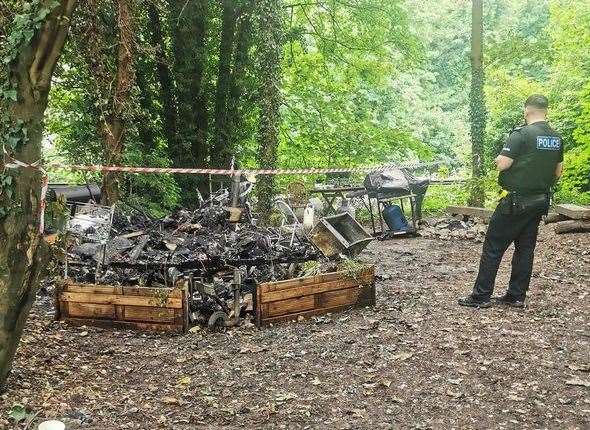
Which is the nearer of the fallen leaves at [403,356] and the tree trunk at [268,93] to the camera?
the fallen leaves at [403,356]

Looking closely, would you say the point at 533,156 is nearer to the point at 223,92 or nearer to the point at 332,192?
the point at 332,192

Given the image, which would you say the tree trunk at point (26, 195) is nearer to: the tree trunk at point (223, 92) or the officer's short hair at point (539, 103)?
the officer's short hair at point (539, 103)

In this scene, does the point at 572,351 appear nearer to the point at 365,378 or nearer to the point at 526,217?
the point at 526,217

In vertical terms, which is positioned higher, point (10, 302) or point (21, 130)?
point (21, 130)

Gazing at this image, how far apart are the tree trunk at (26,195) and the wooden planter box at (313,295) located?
2.35 m

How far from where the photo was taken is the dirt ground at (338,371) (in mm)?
3754

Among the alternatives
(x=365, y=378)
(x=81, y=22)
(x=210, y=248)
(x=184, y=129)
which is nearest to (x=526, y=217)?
(x=365, y=378)

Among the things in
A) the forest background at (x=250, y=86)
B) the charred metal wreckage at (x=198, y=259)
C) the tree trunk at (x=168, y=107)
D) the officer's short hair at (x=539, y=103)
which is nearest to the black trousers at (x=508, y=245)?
the officer's short hair at (x=539, y=103)

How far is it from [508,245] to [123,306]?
3.92 meters

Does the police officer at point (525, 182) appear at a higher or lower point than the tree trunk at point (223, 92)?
lower

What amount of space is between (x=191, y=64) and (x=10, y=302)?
10660 millimetres

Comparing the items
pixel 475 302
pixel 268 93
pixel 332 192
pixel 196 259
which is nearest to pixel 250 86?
pixel 268 93

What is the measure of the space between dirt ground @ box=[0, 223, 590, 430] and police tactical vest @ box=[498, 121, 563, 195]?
4.22 ft

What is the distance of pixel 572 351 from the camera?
185 inches
